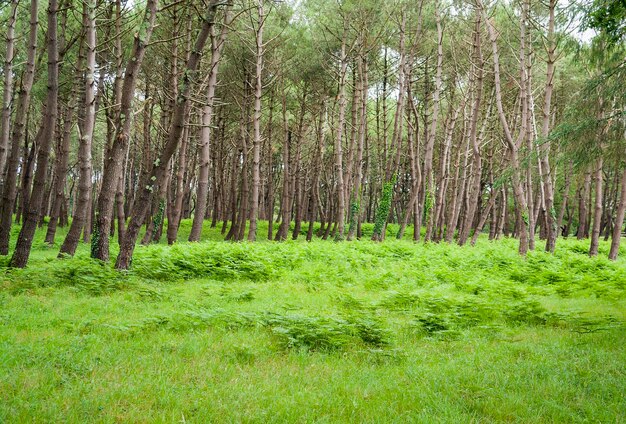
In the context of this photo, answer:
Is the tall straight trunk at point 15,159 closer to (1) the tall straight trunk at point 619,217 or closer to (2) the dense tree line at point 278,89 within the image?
(2) the dense tree line at point 278,89

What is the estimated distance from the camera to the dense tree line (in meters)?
10.2

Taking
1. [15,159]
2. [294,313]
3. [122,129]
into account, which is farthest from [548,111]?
[15,159]

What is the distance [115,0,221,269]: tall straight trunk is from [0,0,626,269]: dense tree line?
0.03m

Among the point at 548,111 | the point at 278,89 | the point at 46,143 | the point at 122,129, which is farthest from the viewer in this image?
the point at 278,89

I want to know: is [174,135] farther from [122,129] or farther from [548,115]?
[548,115]

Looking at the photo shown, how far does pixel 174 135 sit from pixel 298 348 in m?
5.81

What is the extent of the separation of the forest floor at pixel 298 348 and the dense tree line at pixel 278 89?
2.76m

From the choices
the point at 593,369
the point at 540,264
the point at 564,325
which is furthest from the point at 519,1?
the point at 593,369

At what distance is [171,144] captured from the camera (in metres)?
9.91

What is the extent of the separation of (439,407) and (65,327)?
4.81 metres

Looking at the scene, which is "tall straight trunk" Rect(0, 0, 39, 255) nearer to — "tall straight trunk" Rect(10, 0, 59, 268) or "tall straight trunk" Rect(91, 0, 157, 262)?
"tall straight trunk" Rect(10, 0, 59, 268)

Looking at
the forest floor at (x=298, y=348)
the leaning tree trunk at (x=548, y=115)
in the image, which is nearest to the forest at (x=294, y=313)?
the forest floor at (x=298, y=348)

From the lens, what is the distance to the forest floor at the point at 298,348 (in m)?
4.12

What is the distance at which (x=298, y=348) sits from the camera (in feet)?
19.4
